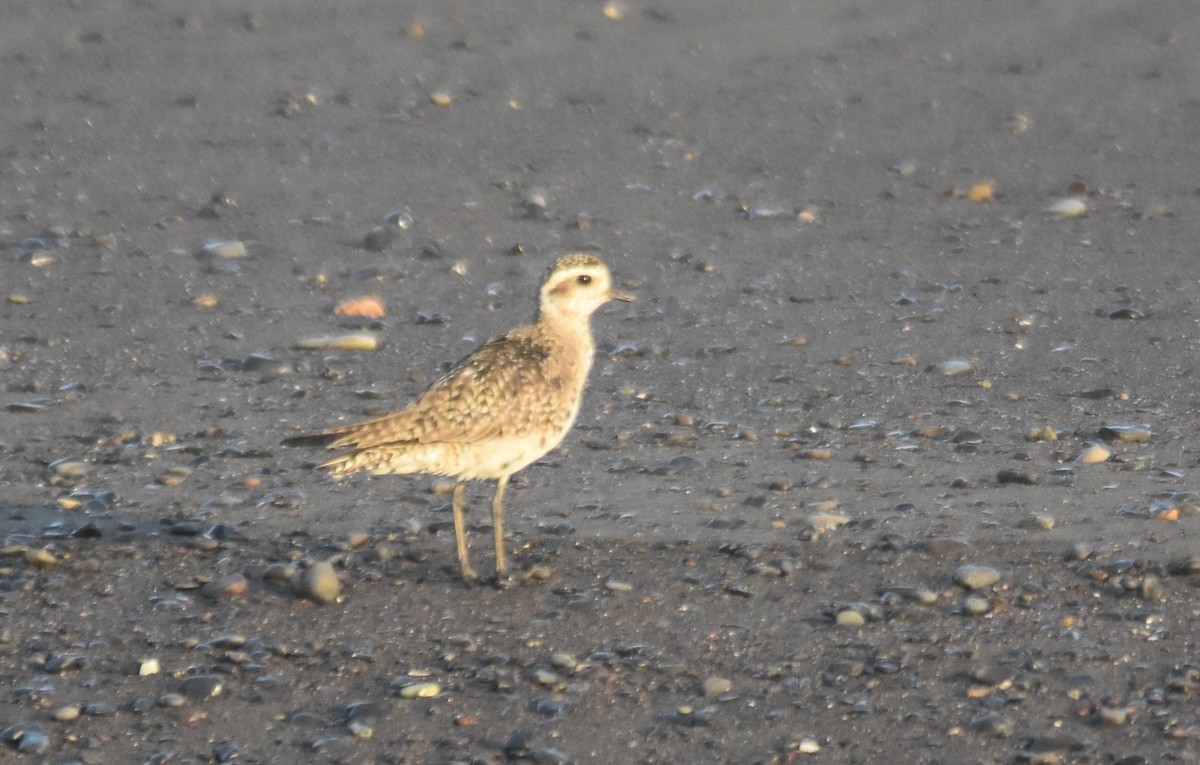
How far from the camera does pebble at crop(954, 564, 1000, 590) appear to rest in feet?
21.4

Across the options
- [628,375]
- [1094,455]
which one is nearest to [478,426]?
[628,375]

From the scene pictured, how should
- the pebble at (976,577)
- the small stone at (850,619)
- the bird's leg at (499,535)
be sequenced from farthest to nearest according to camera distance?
the bird's leg at (499,535)
the pebble at (976,577)
the small stone at (850,619)

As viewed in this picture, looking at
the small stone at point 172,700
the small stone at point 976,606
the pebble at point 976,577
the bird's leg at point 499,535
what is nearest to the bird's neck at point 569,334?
the bird's leg at point 499,535

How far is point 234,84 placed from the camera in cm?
1396

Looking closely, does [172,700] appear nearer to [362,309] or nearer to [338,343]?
[338,343]

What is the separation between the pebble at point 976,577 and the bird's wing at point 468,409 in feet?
5.71

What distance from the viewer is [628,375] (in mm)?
9352

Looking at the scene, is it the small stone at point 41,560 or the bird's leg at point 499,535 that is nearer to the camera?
the bird's leg at point 499,535

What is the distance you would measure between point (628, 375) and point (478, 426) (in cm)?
267

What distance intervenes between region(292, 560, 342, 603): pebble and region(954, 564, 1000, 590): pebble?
2335 mm

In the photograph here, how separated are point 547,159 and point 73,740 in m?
7.69

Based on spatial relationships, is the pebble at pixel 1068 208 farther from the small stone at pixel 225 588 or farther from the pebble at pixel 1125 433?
the small stone at pixel 225 588

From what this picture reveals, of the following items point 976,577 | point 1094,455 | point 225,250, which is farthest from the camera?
point 225,250

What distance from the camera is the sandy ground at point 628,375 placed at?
19.2ft
